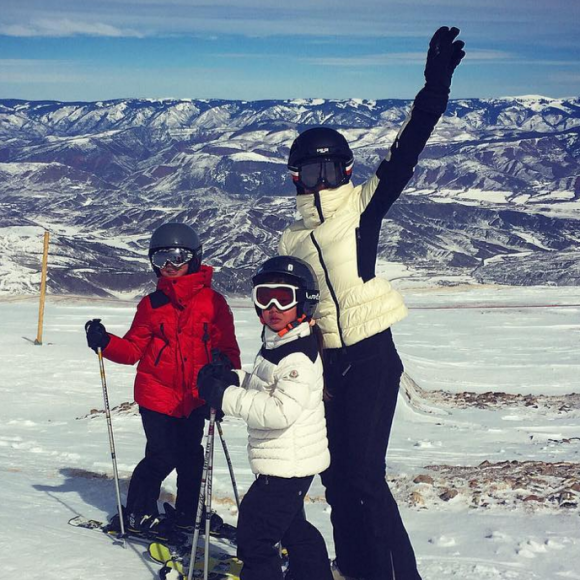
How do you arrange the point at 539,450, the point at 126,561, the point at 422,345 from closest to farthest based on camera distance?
the point at 126,561 → the point at 539,450 → the point at 422,345

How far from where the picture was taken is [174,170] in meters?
157

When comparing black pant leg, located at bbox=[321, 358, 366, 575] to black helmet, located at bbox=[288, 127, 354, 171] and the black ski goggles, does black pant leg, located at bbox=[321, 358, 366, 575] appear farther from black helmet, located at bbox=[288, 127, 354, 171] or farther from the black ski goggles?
black helmet, located at bbox=[288, 127, 354, 171]

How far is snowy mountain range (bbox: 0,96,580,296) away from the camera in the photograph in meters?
70.3

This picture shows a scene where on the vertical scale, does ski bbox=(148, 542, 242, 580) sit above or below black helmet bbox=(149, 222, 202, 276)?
below

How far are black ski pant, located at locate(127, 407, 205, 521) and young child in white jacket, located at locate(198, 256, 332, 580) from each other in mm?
1111

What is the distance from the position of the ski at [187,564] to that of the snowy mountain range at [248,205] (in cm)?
5142

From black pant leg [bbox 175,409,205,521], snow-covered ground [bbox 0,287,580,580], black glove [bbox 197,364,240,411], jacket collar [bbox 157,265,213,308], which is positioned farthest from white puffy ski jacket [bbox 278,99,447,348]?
snow-covered ground [bbox 0,287,580,580]

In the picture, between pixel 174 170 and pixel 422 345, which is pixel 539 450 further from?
pixel 174 170

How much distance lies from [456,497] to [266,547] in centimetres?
255

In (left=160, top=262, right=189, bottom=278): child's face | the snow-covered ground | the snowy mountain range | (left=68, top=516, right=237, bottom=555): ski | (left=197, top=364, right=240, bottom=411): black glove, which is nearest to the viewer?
(left=197, top=364, right=240, bottom=411): black glove

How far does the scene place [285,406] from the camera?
3424 mm

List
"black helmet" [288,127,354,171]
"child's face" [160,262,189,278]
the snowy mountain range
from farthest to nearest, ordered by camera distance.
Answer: the snowy mountain range < "child's face" [160,262,189,278] < "black helmet" [288,127,354,171]

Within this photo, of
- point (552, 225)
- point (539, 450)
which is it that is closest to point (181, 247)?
point (539, 450)

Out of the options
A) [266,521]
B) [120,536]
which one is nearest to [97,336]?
[120,536]
